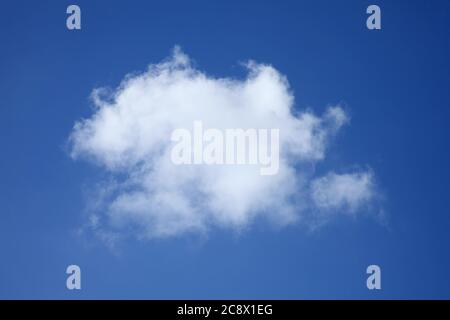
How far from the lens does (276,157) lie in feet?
29.4
